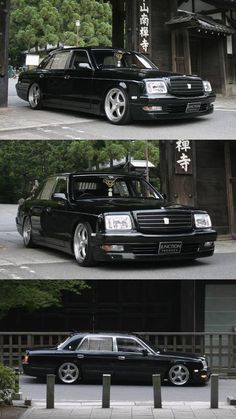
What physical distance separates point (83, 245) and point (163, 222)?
1022 mm

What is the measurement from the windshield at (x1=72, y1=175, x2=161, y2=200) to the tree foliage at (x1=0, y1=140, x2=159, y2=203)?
1532 millimetres

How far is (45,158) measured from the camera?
12664 mm

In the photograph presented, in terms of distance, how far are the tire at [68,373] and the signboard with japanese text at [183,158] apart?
4932mm

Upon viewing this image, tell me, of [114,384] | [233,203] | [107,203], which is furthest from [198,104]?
[114,384]

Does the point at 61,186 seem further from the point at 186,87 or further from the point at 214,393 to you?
the point at 214,393

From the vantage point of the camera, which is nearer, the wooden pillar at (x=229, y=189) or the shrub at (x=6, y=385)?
the shrub at (x=6, y=385)

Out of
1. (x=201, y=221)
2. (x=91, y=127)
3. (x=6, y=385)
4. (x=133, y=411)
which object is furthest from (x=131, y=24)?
(x=133, y=411)

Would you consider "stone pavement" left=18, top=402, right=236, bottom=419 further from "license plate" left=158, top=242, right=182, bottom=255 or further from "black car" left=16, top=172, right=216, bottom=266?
"license plate" left=158, top=242, right=182, bottom=255

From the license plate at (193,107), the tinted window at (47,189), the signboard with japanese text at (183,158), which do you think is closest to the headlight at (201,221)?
the license plate at (193,107)

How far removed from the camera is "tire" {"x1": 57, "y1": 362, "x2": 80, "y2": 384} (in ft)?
49.9

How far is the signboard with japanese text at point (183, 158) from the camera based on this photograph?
522 inches

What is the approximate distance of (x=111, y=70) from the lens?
9.62m

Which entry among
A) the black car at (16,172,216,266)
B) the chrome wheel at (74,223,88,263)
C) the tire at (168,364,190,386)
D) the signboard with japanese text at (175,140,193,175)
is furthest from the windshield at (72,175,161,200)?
the tire at (168,364,190,386)

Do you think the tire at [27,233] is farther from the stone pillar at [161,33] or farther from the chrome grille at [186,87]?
the stone pillar at [161,33]
